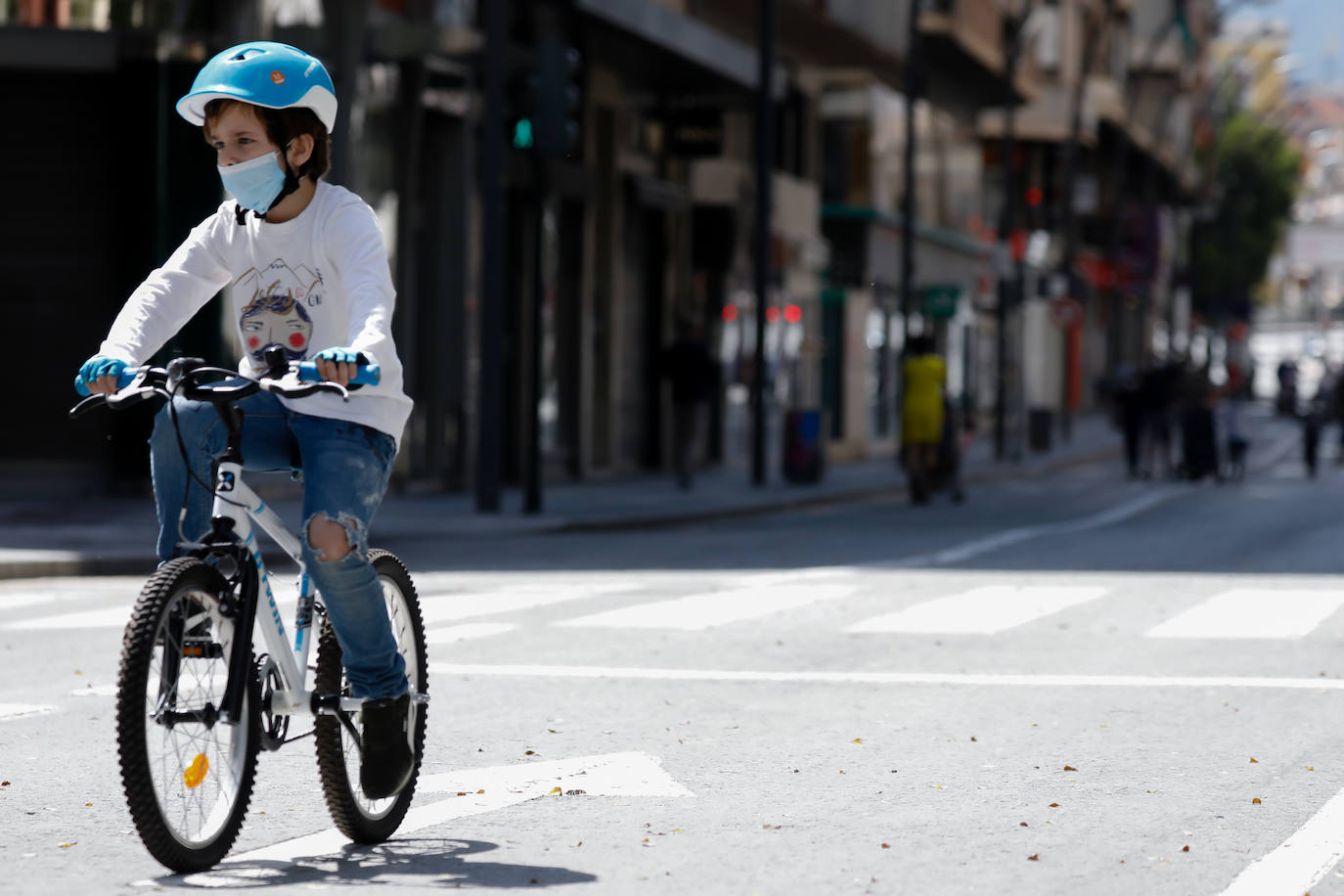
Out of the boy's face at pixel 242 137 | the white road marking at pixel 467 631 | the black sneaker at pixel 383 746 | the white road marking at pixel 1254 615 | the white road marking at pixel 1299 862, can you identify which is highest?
the boy's face at pixel 242 137

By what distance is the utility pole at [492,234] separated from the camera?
19266 millimetres

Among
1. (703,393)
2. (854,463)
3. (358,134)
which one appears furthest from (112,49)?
(854,463)

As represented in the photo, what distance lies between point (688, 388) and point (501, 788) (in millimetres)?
19027

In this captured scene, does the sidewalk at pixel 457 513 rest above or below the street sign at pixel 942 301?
below

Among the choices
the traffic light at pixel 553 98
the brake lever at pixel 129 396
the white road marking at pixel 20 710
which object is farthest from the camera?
the traffic light at pixel 553 98

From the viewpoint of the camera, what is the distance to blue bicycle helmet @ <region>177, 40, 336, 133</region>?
213 inches

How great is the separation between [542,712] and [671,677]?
3.76 feet

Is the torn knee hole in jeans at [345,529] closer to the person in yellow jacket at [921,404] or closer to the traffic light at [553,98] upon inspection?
the traffic light at [553,98]

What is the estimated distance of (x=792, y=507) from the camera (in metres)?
24.9

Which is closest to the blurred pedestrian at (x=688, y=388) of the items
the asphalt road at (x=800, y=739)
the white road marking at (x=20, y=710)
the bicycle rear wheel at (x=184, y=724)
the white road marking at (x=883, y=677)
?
the asphalt road at (x=800, y=739)

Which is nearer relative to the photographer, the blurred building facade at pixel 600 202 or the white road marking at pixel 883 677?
the white road marking at pixel 883 677

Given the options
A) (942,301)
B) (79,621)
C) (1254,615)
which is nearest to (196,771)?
(79,621)

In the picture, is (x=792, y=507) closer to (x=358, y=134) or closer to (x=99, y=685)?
(x=358, y=134)

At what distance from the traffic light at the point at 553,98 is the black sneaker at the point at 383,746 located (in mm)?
13890
